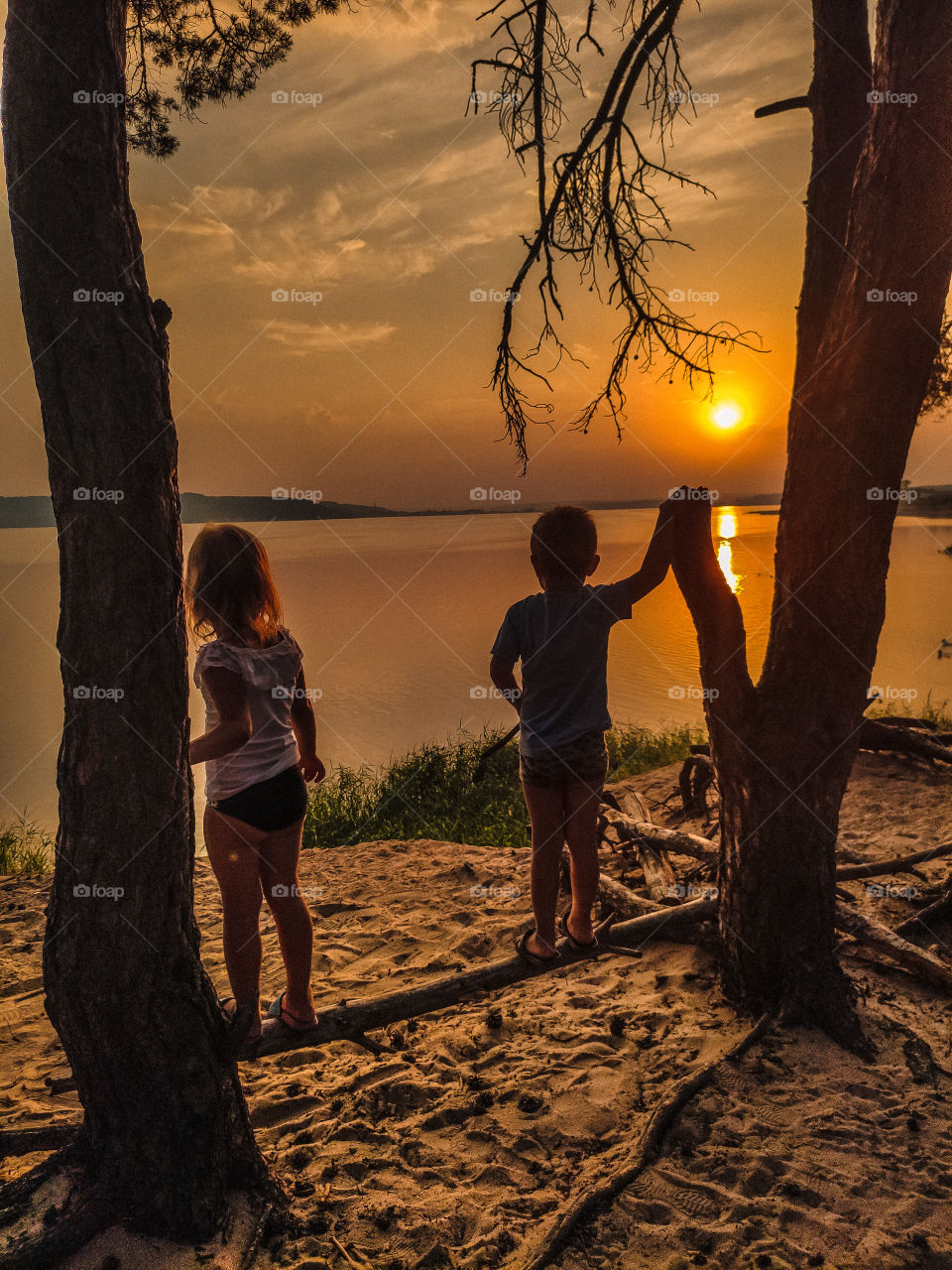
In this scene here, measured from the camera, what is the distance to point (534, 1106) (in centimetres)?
314

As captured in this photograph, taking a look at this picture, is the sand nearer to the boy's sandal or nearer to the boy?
the boy's sandal

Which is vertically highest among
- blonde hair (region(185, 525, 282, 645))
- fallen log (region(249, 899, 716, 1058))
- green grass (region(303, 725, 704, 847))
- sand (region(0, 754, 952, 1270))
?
blonde hair (region(185, 525, 282, 645))

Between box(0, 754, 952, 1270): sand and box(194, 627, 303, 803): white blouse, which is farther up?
box(194, 627, 303, 803): white blouse

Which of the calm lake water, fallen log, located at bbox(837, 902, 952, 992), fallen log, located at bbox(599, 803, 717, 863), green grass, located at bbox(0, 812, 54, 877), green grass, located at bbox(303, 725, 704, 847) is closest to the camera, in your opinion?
fallen log, located at bbox(837, 902, 952, 992)

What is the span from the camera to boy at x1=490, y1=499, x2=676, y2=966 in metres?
3.23

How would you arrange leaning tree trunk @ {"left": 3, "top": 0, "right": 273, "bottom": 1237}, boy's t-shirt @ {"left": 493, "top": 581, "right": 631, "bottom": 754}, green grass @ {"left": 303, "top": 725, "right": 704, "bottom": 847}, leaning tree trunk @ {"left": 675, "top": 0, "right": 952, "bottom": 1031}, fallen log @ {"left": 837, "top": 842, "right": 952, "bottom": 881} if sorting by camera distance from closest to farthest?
leaning tree trunk @ {"left": 3, "top": 0, "right": 273, "bottom": 1237} < leaning tree trunk @ {"left": 675, "top": 0, "right": 952, "bottom": 1031} < boy's t-shirt @ {"left": 493, "top": 581, "right": 631, "bottom": 754} < fallen log @ {"left": 837, "top": 842, "right": 952, "bottom": 881} < green grass @ {"left": 303, "top": 725, "right": 704, "bottom": 847}

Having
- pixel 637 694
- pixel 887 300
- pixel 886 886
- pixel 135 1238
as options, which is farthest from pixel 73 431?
pixel 637 694

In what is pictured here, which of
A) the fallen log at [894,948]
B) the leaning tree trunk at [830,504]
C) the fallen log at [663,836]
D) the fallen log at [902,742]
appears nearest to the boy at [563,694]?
the leaning tree trunk at [830,504]

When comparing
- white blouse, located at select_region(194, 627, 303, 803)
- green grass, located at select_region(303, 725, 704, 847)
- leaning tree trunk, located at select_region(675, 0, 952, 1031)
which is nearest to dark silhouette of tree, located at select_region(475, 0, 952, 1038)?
leaning tree trunk, located at select_region(675, 0, 952, 1031)

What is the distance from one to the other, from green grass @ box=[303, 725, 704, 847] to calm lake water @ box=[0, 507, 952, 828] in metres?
0.93

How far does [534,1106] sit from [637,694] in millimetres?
11490

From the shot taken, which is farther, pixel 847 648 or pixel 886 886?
pixel 886 886

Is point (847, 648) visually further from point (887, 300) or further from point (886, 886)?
point (886, 886)

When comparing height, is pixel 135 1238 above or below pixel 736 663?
below
